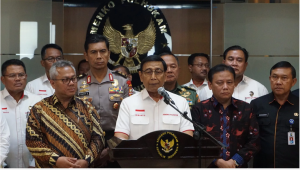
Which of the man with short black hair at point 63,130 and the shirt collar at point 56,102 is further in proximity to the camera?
the shirt collar at point 56,102

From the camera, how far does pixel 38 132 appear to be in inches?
119

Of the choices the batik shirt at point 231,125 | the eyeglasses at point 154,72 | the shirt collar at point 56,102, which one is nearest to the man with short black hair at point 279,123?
the batik shirt at point 231,125

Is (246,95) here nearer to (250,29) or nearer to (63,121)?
(250,29)

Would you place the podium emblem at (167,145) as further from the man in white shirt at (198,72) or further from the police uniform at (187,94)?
the man in white shirt at (198,72)

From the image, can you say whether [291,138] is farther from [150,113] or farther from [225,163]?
[150,113]

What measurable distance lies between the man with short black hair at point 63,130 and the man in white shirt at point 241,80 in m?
1.72

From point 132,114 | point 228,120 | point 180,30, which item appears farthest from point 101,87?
point 180,30

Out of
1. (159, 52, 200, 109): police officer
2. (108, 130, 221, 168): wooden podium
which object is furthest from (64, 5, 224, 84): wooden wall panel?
(108, 130, 221, 168): wooden podium

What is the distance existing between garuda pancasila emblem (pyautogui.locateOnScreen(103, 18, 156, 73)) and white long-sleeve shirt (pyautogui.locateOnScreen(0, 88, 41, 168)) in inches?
89.2

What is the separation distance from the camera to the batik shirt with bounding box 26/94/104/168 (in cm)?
299

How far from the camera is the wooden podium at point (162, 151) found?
8.61 ft

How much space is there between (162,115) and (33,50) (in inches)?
110

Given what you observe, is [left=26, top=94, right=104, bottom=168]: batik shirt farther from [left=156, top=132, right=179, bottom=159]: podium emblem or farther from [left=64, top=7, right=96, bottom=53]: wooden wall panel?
[left=64, top=7, right=96, bottom=53]: wooden wall panel

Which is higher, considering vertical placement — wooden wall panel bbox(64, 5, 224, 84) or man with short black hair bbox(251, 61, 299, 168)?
wooden wall panel bbox(64, 5, 224, 84)
